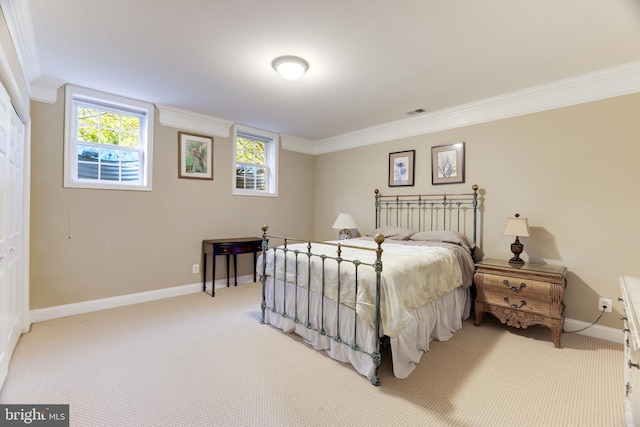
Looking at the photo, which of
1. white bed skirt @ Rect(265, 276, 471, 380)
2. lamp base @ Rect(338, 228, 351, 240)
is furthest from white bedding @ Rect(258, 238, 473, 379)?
lamp base @ Rect(338, 228, 351, 240)

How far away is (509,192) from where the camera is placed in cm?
328

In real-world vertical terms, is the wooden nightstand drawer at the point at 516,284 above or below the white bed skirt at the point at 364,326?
above

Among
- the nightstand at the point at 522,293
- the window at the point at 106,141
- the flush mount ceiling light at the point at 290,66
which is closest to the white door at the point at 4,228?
the window at the point at 106,141

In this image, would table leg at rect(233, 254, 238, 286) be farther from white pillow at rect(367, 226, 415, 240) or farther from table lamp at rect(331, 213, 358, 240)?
white pillow at rect(367, 226, 415, 240)

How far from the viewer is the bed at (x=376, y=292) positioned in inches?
81.0

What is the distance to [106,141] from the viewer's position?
3.49 meters

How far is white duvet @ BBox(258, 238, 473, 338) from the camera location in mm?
2043

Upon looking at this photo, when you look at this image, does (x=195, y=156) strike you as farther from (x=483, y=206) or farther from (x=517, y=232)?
(x=517, y=232)

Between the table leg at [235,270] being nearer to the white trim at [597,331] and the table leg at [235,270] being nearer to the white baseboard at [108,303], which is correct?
the white baseboard at [108,303]

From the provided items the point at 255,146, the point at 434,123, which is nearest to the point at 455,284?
the point at 434,123

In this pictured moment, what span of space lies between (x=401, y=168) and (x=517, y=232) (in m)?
1.76

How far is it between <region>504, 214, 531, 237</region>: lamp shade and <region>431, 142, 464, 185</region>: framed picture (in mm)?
868

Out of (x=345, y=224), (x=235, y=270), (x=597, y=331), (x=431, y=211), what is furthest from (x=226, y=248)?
(x=597, y=331)

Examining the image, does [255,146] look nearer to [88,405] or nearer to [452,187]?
[452,187]
